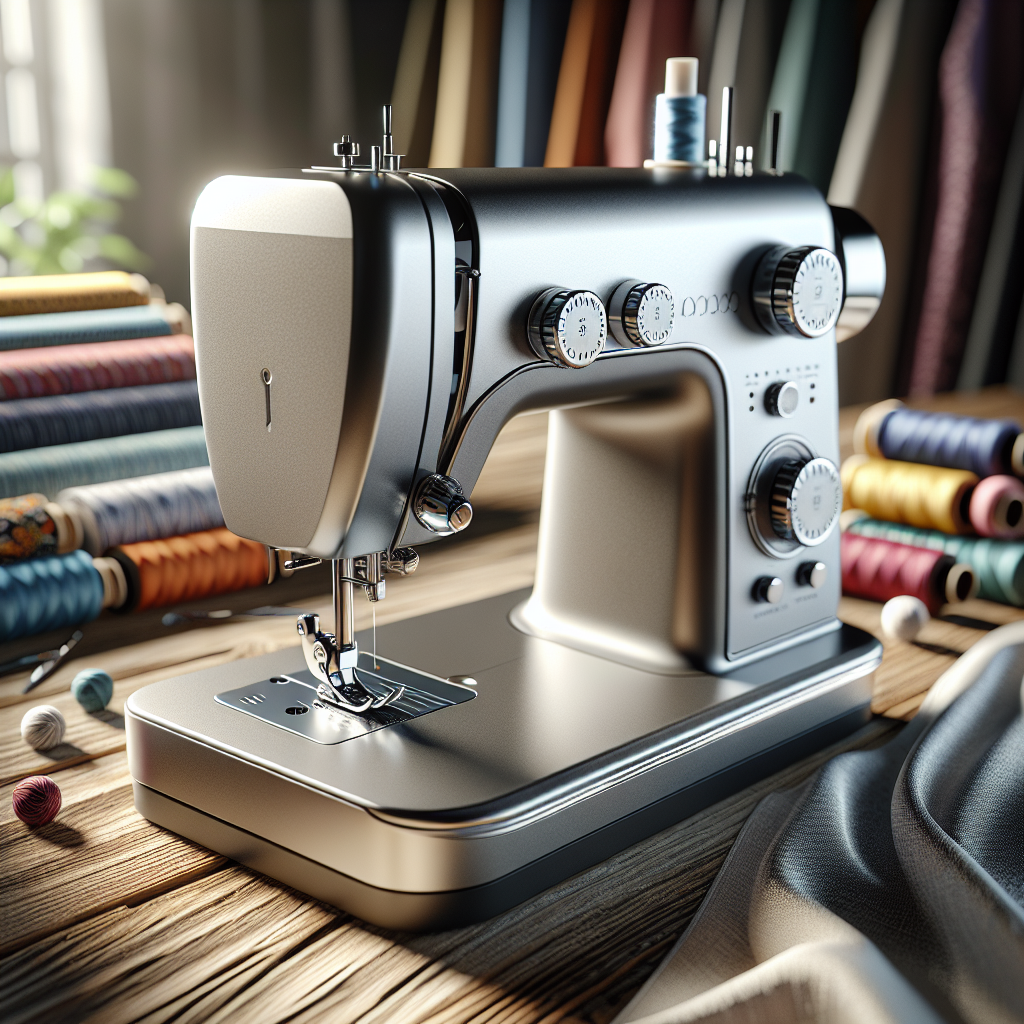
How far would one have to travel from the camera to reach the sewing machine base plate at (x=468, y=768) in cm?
86

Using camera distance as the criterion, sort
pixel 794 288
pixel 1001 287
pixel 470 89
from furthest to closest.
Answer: pixel 1001 287 < pixel 470 89 < pixel 794 288

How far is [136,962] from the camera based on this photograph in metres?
0.81

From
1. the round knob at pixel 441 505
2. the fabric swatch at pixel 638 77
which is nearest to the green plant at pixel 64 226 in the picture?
the fabric swatch at pixel 638 77

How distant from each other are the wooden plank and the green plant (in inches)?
97.6

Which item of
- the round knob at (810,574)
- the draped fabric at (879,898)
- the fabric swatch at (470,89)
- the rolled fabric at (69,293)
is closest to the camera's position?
the draped fabric at (879,898)

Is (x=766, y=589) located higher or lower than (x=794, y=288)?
lower

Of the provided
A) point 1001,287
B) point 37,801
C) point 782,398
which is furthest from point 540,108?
point 37,801

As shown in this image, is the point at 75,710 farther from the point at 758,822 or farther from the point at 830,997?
the point at 830,997

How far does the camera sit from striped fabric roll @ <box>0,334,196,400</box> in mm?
1655

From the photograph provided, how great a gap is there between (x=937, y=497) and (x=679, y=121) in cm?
72

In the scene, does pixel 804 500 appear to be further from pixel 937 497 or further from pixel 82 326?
pixel 82 326

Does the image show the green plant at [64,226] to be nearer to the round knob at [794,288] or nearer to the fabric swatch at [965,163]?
the fabric swatch at [965,163]

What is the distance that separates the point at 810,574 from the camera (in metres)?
1.26

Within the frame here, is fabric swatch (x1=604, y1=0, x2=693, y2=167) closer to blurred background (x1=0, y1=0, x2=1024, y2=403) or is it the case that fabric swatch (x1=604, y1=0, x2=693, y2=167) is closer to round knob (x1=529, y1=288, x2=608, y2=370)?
blurred background (x1=0, y1=0, x2=1024, y2=403)
